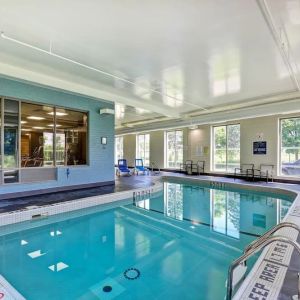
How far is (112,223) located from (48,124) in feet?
11.9

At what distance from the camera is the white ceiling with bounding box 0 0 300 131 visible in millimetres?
2977

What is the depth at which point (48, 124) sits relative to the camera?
6.36 metres

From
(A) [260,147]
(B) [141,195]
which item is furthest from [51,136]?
(A) [260,147]

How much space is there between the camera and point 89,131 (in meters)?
7.00

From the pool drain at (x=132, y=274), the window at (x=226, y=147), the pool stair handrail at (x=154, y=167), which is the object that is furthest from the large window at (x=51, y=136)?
the pool stair handrail at (x=154, y=167)

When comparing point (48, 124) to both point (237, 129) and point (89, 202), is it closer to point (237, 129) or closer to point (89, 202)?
point (89, 202)

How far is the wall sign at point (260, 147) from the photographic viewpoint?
8984mm

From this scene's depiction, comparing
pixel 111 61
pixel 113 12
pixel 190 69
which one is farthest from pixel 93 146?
pixel 113 12

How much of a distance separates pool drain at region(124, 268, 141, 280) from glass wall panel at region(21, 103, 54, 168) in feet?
14.3

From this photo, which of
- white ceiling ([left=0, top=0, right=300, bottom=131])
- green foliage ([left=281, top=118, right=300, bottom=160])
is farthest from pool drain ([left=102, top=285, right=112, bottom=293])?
green foliage ([left=281, top=118, right=300, bottom=160])

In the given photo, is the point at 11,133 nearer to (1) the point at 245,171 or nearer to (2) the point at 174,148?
(1) the point at 245,171

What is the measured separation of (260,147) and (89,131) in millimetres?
6839

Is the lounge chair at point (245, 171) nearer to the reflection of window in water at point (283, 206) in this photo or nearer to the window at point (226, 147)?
the window at point (226, 147)

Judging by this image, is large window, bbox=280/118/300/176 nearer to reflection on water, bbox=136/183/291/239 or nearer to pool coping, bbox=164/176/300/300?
reflection on water, bbox=136/183/291/239
